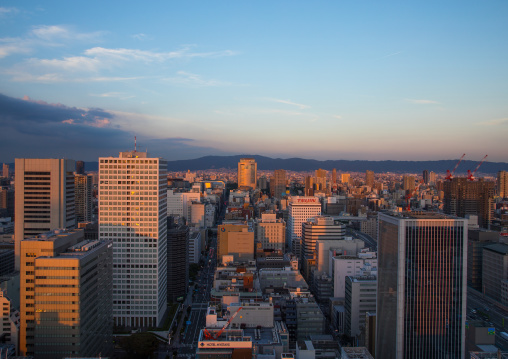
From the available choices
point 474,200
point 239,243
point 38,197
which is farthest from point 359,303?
point 474,200

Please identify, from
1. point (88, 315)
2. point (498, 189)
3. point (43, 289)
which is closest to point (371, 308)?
point (88, 315)

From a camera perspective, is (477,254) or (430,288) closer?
(430,288)

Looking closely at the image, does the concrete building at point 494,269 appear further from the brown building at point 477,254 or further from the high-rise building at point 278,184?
the high-rise building at point 278,184

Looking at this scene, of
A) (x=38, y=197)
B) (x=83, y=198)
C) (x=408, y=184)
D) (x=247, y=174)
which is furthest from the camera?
(x=247, y=174)

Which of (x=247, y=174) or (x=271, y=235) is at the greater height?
(x=247, y=174)

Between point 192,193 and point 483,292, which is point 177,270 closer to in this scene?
point 483,292

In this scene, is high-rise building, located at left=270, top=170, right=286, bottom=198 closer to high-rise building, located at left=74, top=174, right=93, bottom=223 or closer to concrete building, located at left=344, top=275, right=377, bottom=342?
high-rise building, located at left=74, top=174, right=93, bottom=223

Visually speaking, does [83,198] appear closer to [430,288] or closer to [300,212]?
[300,212]
